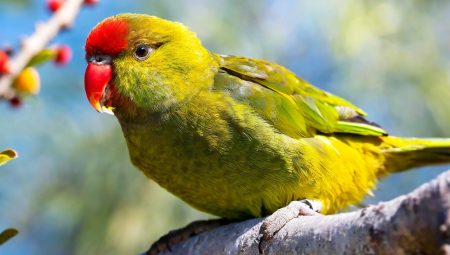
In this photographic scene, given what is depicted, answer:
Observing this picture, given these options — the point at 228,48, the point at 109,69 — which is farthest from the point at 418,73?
the point at 109,69

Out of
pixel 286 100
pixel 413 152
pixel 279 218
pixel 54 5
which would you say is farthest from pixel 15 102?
pixel 413 152

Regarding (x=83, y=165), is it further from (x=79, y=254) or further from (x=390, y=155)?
(x=390, y=155)

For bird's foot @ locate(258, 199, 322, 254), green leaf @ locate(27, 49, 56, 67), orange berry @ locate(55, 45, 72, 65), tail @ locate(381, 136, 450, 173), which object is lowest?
bird's foot @ locate(258, 199, 322, 254)

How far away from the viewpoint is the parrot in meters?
2.57

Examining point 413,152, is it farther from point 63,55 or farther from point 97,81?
point 63,55

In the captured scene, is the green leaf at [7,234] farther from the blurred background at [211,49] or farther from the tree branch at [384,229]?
the blurred background at [211,49]

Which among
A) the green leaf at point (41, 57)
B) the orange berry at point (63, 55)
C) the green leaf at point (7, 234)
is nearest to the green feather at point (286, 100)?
the orange berry at point (63, 55)

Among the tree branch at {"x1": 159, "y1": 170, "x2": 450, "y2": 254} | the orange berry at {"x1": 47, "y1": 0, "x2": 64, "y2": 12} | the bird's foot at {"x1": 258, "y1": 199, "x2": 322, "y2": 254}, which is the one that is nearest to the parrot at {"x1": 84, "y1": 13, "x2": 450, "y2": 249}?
the bird's foot at {"x1": 258, "y1": 199, "x2": 322, "y2": 254}

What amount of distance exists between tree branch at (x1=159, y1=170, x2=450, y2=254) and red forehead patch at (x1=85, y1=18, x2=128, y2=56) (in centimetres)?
96

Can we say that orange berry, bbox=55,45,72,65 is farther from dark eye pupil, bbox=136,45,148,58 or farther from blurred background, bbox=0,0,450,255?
blurred background, bbox=0,0,450,255

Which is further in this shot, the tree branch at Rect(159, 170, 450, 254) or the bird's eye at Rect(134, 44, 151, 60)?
the bird's eye at Rect(134, 44, 151, 60)

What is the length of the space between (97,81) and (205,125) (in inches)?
17.6

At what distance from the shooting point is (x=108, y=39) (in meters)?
2.59

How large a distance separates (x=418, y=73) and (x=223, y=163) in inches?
85.5
